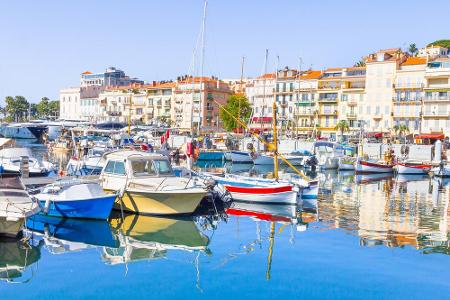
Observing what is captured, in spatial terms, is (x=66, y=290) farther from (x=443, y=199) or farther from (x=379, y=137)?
(x=379, y=137)

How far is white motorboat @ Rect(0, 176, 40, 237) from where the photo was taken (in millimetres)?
18562

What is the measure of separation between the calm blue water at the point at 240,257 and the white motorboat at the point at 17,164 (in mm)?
12483

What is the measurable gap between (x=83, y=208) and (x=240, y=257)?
7.99m

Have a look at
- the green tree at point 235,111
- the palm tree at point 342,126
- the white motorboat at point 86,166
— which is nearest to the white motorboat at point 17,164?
the white motorboat at point 86,166

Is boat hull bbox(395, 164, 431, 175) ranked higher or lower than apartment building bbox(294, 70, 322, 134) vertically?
lower

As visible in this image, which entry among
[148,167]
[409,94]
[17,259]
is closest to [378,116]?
[409,94]

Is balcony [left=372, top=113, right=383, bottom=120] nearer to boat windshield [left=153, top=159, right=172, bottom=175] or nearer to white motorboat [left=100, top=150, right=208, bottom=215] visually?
white motorboat [left=100, top=150, right=208, bottom=215]

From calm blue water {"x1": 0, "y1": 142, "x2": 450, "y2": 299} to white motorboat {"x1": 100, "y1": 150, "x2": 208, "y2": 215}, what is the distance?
2.09 ft

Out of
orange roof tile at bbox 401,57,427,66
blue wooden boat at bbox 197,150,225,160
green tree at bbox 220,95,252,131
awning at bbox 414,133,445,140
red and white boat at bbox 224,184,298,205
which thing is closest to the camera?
red and white boat at bbox 224,184,298,205

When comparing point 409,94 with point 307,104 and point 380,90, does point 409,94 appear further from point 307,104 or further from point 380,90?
point 307,104

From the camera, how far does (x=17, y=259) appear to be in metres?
17.5

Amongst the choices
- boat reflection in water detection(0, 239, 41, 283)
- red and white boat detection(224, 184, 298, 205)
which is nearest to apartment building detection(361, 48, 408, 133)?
red and white boat detection(224, 184, 298, 205)

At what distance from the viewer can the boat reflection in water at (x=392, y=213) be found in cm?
2222

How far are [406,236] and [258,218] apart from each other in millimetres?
6676
